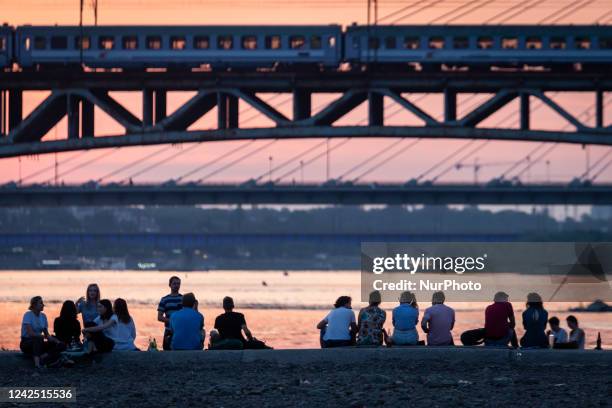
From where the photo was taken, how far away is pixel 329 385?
18688mm

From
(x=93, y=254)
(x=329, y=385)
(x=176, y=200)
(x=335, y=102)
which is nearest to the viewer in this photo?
(x=329, y=385)

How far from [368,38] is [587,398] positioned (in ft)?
113

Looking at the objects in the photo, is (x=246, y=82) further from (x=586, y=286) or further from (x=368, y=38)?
(x=586, y=286)

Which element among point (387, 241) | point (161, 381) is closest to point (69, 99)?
point (161, 381)

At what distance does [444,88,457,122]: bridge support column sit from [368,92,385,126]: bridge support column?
2099 millimetres

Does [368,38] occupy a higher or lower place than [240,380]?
higher

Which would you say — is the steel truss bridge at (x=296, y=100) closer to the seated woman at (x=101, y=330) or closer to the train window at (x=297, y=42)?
the train window at (x=297, y=42)

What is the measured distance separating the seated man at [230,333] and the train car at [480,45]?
95.5 ft

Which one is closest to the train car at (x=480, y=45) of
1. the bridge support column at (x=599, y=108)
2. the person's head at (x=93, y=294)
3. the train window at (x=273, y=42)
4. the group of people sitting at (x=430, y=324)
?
the train window at (x=273, y=42)

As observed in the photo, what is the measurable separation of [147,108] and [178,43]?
11.7ft

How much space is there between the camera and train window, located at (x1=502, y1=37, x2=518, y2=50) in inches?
1982

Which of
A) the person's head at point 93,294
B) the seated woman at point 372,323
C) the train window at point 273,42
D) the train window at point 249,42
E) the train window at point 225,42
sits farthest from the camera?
the train window at point 225,42

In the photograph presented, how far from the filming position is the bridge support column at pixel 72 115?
48.2 meters

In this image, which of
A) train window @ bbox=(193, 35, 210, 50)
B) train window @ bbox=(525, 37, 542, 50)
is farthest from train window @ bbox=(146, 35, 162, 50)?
train window @ bbox=(525, 37, 542, 50)
